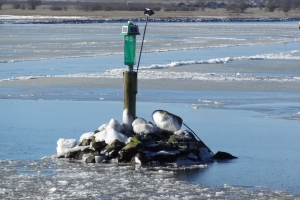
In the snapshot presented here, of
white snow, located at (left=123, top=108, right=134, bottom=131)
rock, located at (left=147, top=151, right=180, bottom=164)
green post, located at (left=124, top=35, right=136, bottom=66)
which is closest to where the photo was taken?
rock, located at (left=147, top=151, right=180, bottom=164)

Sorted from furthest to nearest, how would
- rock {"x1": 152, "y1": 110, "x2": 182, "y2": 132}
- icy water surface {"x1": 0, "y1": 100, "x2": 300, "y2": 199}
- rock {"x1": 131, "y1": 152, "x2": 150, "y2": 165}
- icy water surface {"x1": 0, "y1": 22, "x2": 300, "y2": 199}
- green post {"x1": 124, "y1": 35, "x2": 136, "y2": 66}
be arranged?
green post {"x1": 124, "y1": 35, "x2": 136, "y2": 66} < rock {"x1": 152, "y1": 110, "x2": 182, "y2": 132} < rock {"x1": 131, "y1": 152, "x2": 150, "y2": 165} < icy water surface {"x1": 0, "y1": 22, "x2": 300, "y2": 199} < icy water surface {"x1": 0, "y1": 100, "x2": 300, "y2": 199}

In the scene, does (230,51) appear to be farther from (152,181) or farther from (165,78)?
(152,181)

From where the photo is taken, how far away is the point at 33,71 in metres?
21.8

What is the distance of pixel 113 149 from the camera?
952 cm

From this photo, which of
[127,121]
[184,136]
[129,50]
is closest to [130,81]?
[129,50]

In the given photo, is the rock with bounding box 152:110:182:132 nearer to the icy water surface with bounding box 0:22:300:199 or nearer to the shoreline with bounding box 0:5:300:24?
the icy water surface with bounding box 0:22:300:199

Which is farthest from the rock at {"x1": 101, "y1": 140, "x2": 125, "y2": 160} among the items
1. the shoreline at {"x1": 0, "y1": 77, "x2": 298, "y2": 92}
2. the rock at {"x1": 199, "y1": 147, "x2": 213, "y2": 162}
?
the shoreline at {"x1": 0, "y1": 77, "x2": 298, "y2": 92}

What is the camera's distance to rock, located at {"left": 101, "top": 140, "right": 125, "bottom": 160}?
951cm

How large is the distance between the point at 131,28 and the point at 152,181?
2.90 m

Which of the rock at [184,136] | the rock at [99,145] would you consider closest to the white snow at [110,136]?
the rock at [99,145]

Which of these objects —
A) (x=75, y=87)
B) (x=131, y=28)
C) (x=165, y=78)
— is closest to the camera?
(x=131, y=28)

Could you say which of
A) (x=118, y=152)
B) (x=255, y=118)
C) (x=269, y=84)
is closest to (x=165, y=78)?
(x=269, y=84)

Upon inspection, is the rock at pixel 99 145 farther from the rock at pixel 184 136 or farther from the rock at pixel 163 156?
the rock at pixel 184 136

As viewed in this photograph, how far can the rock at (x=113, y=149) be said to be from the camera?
31.2ft
